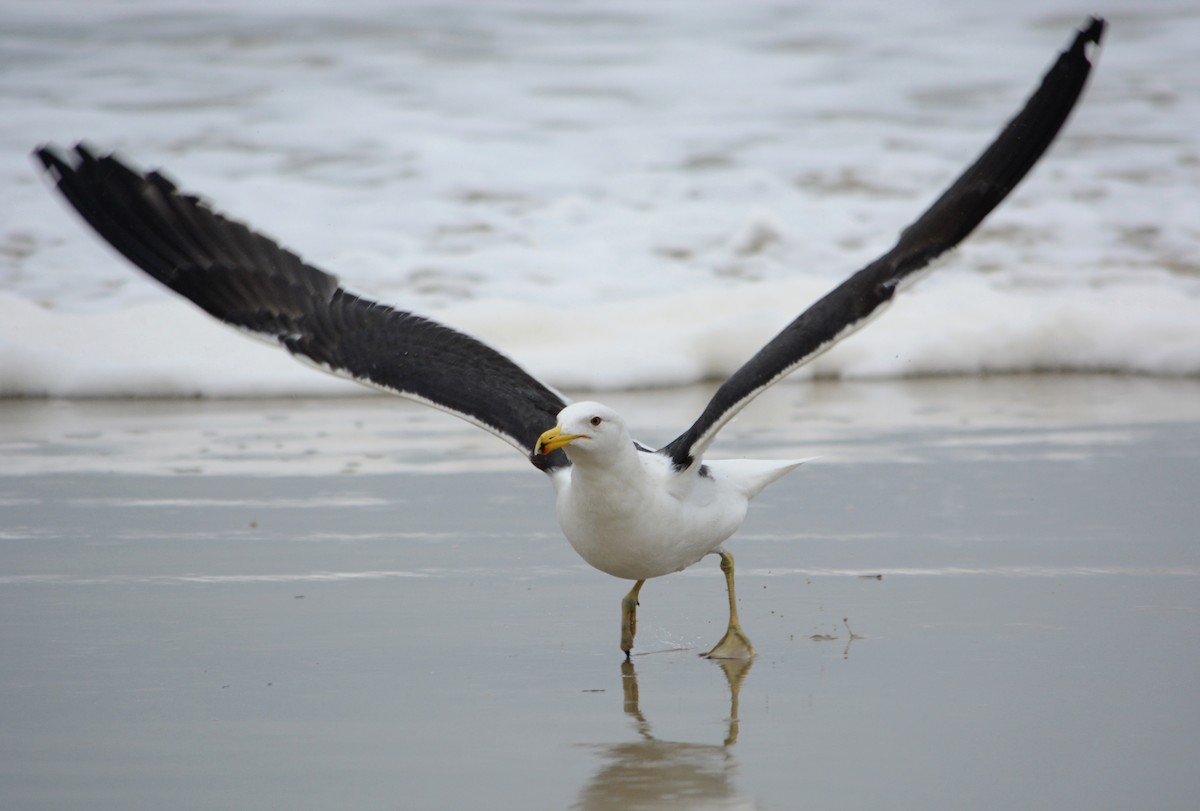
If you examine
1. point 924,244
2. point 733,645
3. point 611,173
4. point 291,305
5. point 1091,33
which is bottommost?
point 733,645

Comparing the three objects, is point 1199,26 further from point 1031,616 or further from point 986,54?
point 1031,616

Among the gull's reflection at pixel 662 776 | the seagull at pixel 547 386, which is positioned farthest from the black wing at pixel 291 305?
the gull's reflection at pixel 662 776

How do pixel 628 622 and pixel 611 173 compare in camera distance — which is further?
pixel 611 173

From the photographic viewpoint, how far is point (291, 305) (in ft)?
21.1

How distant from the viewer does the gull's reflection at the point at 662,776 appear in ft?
12.3

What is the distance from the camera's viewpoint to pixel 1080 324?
10.9 metres

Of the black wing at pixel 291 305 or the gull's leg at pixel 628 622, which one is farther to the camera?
the black wing at pixel 291 305

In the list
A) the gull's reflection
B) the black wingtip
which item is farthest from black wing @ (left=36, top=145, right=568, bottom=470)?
the black wingtip

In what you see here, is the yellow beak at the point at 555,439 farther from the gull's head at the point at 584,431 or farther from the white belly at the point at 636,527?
the white belly at the point at 636,527

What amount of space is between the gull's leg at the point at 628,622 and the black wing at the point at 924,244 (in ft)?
1.58

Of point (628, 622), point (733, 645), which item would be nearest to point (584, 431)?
point (628, 622)

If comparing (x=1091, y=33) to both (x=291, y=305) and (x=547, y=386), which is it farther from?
(x=291, y=305)

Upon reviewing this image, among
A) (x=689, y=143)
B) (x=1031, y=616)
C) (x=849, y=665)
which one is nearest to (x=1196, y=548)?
(x=1031, y=616)

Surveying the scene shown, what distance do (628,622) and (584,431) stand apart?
0.71 m
